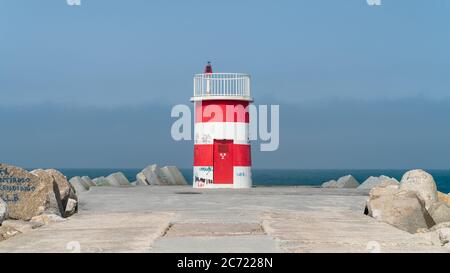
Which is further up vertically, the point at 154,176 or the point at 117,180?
the point at 154,176

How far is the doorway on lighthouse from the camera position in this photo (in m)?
25.2

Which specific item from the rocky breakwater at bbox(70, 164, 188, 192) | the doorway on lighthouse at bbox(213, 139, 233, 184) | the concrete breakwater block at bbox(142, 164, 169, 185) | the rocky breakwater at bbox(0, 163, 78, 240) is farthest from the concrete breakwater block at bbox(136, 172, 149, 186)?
the rocky breakwater at bbox(0, 163, 78, 240)

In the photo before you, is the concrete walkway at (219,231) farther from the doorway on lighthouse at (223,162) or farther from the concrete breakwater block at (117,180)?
the concrete breakwater block at (117,180)

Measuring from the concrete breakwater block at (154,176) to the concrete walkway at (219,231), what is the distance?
50.4ft

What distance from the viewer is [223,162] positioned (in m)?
25.3

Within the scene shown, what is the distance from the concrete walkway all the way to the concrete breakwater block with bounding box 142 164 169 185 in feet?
50.4

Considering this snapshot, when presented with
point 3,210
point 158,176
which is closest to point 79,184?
point 158,176

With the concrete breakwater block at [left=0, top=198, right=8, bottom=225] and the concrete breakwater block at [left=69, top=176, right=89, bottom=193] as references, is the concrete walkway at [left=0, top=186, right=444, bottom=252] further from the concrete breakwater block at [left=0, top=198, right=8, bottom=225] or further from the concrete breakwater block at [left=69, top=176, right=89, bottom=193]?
the concrete breakwater block at [left=69, top=176, right=89, bottom=193]

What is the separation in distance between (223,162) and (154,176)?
748 centimetres

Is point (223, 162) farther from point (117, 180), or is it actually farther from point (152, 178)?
point (117, 180)
